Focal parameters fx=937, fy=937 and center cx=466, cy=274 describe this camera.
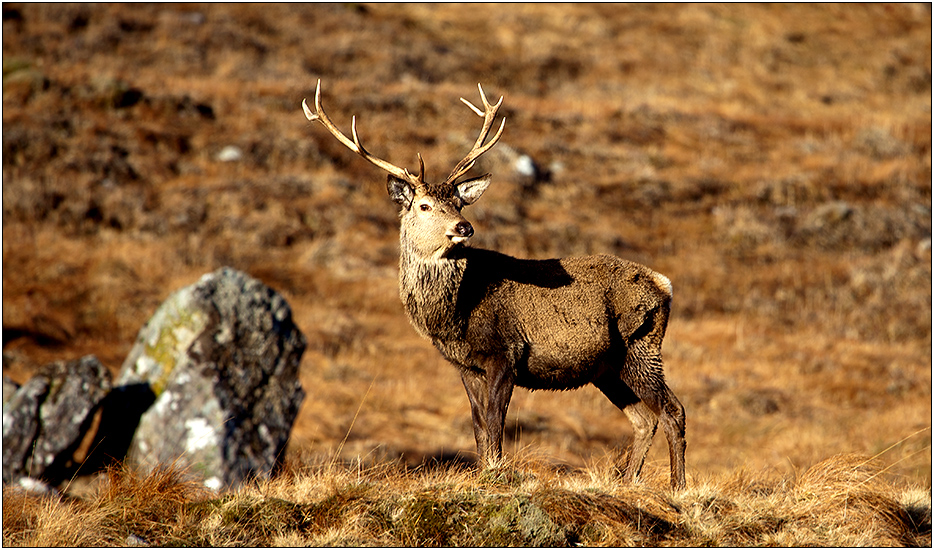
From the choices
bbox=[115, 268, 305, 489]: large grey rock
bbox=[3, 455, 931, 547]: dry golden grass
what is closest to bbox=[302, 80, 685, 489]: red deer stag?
bbox=[3, 455, 931, 547]: dry golden grass

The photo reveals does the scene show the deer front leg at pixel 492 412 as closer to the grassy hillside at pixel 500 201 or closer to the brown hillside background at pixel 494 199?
the grassy hillside at pixel 500 201

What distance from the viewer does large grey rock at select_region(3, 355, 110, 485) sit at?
40.1 feet

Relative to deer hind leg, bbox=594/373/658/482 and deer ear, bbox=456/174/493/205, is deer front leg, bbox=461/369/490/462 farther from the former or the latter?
deer ear, bbox=456/174/493/205

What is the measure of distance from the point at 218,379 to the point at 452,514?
6993mm

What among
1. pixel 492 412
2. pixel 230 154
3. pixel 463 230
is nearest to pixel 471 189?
pixel 463 230

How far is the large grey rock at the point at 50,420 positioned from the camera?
1221cm

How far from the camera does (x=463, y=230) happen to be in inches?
275

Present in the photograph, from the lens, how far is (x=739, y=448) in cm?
1731

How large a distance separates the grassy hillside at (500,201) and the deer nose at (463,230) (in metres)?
2.02

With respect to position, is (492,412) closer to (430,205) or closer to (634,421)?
(634,421)

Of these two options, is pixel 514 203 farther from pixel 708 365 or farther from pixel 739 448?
pixel 739 448

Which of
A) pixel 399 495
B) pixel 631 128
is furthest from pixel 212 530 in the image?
pixel 631 128

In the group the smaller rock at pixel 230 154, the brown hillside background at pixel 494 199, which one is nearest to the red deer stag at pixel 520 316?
the brown hillside background at pixel 494 199

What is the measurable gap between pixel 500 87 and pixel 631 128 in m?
6.74
